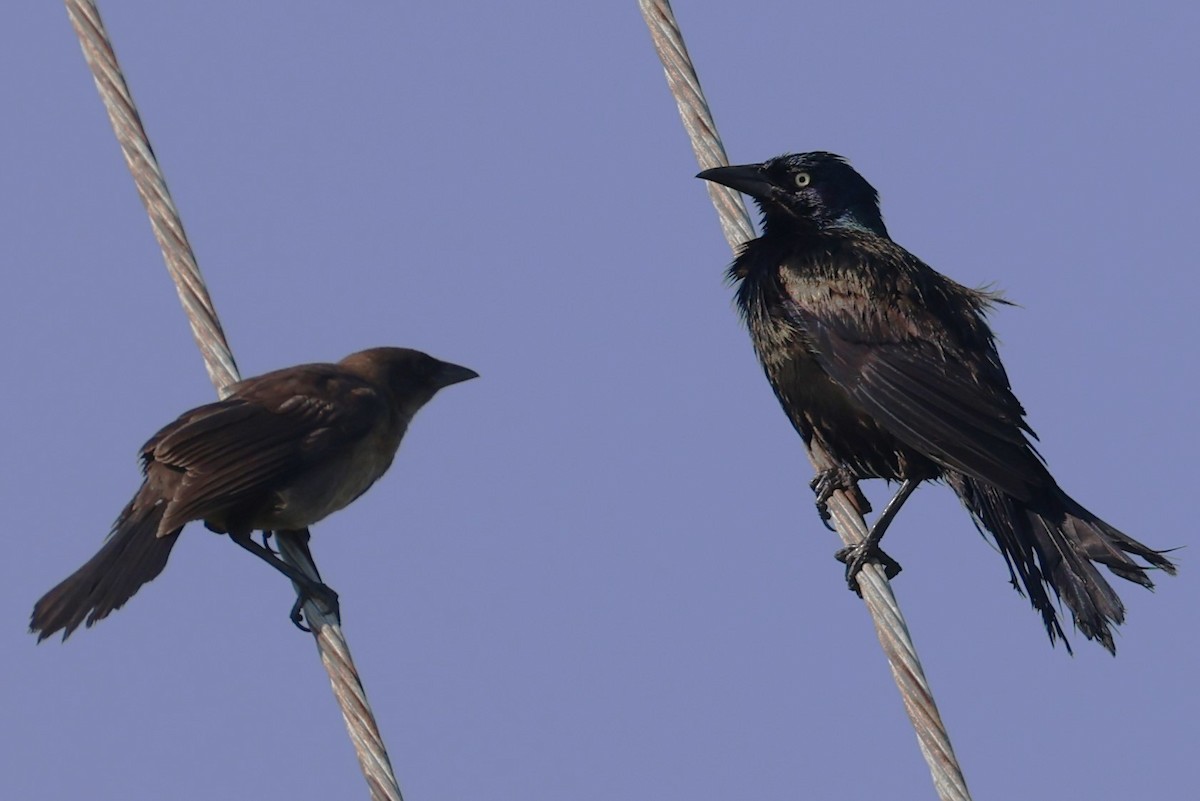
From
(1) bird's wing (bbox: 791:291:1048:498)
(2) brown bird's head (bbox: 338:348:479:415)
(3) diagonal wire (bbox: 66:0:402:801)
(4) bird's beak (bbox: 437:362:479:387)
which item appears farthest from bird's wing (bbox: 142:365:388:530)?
(1) bird's wing (bbox: 791:291:1048:498)

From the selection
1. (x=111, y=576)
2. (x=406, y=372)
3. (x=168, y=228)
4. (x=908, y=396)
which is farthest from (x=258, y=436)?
(x=908, y=396)

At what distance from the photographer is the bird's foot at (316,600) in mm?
4879

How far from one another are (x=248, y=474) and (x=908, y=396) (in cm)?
232

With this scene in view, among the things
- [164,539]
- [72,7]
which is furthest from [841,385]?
[72,7]

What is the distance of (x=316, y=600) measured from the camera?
4930mm

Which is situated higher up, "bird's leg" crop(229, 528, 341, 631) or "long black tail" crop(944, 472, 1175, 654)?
"bird's leg" crop(229, 528, 341, 631)

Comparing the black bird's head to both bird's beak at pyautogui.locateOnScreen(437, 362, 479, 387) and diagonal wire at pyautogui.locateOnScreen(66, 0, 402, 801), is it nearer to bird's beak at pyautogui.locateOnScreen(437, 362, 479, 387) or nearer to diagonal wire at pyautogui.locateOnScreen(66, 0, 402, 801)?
bird's beak at pyautogui.locateOnScreen(437, 362, 479, 387)

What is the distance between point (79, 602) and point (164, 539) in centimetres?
32

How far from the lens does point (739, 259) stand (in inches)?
270

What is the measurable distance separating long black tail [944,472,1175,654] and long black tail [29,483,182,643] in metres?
2.75

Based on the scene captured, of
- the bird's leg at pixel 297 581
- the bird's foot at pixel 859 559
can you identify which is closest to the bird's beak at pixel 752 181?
the bird's foot at pixel 859 559

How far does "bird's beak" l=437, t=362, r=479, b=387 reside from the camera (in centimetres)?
680

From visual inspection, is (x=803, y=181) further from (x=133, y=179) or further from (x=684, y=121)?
(x=133, y=179)

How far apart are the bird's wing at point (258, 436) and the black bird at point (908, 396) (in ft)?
5.06
